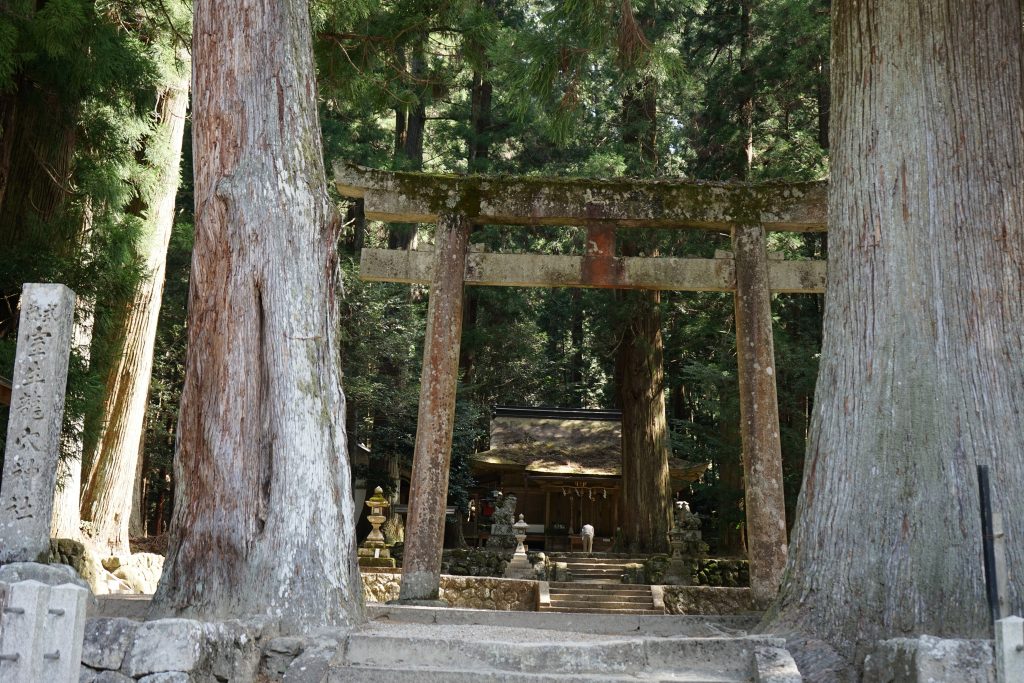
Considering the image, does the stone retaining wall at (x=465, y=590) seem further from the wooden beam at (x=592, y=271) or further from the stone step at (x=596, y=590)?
the wooden beam at (x=592, y=271)

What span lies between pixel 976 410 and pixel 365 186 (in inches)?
246

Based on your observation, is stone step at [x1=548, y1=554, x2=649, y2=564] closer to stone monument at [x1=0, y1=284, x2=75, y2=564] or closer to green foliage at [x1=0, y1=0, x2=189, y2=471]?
green foliage at [x1=0, y1=0, x2=189, y2=471]

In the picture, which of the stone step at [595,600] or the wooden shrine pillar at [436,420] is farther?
the stone step at [595,600]

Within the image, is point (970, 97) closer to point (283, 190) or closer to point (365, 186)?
point (283, 190)

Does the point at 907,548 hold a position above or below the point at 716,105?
below

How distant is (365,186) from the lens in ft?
31.9

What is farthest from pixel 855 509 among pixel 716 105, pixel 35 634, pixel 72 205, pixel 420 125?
pixel 420 125

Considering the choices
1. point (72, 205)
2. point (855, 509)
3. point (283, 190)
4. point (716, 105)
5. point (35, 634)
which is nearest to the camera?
point (35, 634)

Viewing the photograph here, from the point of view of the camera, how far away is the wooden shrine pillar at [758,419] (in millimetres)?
9117

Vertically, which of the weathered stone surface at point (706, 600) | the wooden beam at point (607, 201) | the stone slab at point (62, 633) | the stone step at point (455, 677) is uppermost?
the wooden beam at point (607, 201)

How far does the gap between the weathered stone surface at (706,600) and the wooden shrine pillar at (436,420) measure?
12.3ft

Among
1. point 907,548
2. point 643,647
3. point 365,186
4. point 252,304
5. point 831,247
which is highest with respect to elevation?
point 365,186

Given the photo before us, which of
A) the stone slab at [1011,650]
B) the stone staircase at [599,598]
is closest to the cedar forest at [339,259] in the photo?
the stone slab at [1011,650]

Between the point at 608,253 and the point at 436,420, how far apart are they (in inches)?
99.0
